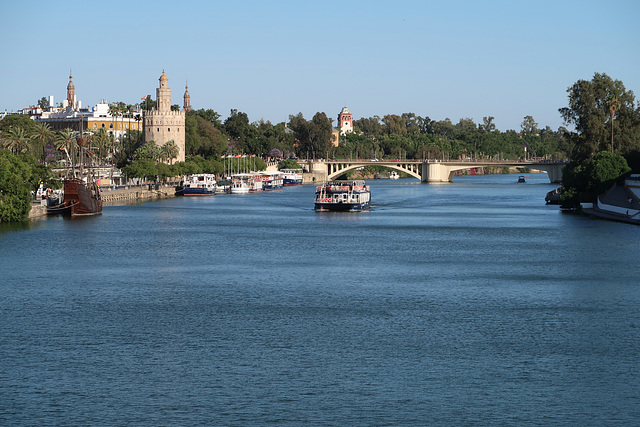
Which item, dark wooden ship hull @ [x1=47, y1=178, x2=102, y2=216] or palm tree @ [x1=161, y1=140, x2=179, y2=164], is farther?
palm tree @ [x1=161, y1=140, x2=179, y2=164]

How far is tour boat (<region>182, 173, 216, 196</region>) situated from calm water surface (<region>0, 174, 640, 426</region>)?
68.1 metres

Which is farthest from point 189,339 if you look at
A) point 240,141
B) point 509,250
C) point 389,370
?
point 240,141

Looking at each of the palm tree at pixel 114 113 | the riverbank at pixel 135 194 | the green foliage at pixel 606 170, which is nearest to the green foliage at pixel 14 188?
the riverbank at pixel 135 194

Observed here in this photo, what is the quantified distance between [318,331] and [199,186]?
4127 inches

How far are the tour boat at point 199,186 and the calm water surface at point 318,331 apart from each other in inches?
2680

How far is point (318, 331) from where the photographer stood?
3547 cm

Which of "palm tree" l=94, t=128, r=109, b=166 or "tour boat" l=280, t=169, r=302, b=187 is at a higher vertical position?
"palm tree" l=94, t=128, r=109, b=166

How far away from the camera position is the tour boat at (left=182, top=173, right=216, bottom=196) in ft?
452

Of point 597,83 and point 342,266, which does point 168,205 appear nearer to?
point 597,83

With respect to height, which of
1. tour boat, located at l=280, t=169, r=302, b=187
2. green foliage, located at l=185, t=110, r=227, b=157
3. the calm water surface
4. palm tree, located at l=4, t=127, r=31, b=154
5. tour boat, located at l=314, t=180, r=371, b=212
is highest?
green foliage, located at l=185, t=110, r=227, b=157

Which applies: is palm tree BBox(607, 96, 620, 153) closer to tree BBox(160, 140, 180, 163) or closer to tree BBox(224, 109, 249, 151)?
tree BBox(160, 140, 180, 163)

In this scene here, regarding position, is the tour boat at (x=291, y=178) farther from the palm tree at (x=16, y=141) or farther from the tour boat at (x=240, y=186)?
the palm tree at (x=16, y=141)

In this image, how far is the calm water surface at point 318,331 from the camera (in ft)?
87.1

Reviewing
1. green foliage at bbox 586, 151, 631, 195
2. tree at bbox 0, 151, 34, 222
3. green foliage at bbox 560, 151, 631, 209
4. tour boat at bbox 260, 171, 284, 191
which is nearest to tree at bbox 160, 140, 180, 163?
tour boat at bbox 260, 171, 284, 191
